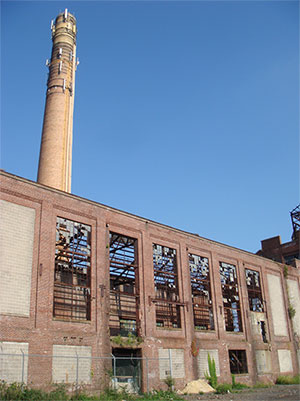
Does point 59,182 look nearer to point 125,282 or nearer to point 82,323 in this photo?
point 125,282

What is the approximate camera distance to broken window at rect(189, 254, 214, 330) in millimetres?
29516

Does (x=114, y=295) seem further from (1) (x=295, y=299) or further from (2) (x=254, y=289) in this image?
(1) (x=295, y=299)

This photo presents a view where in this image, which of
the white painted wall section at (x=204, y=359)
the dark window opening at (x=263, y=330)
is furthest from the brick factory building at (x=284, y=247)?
the white painted wall section at (x=204, y=359)

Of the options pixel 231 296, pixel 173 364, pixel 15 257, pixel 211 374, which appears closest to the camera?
pixel 15 257

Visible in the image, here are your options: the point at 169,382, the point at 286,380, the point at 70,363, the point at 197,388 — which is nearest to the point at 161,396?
the point at 169,382

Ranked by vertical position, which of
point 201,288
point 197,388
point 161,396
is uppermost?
point 201,288

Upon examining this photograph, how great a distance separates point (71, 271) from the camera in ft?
77.3

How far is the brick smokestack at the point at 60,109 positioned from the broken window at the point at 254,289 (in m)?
16.7

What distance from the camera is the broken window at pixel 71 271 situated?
22533mm

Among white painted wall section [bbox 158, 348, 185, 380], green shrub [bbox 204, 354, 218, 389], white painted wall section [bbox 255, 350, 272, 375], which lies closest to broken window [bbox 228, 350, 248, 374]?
white painted wall section [bbox 255, 350, 272, 375]

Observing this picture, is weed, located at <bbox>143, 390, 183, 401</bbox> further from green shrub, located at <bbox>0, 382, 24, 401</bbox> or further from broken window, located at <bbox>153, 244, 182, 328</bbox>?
green shrub, located at <bbox>0, 382, 24, 401</bbox>

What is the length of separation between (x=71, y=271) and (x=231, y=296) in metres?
14.8

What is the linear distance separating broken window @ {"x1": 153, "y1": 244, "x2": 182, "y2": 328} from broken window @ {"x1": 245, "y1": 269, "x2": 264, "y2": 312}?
7.50 meters

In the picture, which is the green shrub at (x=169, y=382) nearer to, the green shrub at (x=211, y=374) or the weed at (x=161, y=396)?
the weed at (x=161, y=396)
